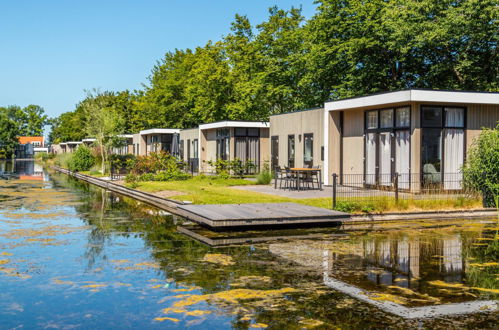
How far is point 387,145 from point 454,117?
2.64 m

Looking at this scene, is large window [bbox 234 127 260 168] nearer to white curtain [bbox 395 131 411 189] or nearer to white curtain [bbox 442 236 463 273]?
white curtain [bbox 395 131 411 189]

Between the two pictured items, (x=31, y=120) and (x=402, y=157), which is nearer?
(x=402, y=157)

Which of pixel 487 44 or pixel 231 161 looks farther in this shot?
pixel 487 44

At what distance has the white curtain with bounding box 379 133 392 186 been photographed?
65.8 ft

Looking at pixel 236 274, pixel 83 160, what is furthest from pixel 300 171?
pixel 83 160

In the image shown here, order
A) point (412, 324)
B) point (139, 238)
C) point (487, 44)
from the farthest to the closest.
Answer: point (487, 44) < point (139, 238) < point (412, 324)

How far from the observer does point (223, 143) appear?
35219 mm

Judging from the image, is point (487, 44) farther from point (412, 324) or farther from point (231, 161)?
point (412, 324)

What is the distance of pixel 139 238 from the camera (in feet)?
36.8

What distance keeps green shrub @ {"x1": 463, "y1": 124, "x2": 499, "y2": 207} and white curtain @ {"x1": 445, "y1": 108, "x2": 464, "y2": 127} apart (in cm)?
335

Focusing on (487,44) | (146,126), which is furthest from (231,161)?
(146,126)

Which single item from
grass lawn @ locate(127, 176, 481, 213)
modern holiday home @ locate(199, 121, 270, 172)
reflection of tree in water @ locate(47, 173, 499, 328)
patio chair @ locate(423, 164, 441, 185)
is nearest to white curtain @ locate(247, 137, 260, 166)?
modern holiday home @ locate(199, 121, 270, 172)

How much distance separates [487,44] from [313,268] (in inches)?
1167

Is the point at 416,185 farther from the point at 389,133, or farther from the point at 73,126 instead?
the point at 73,126
